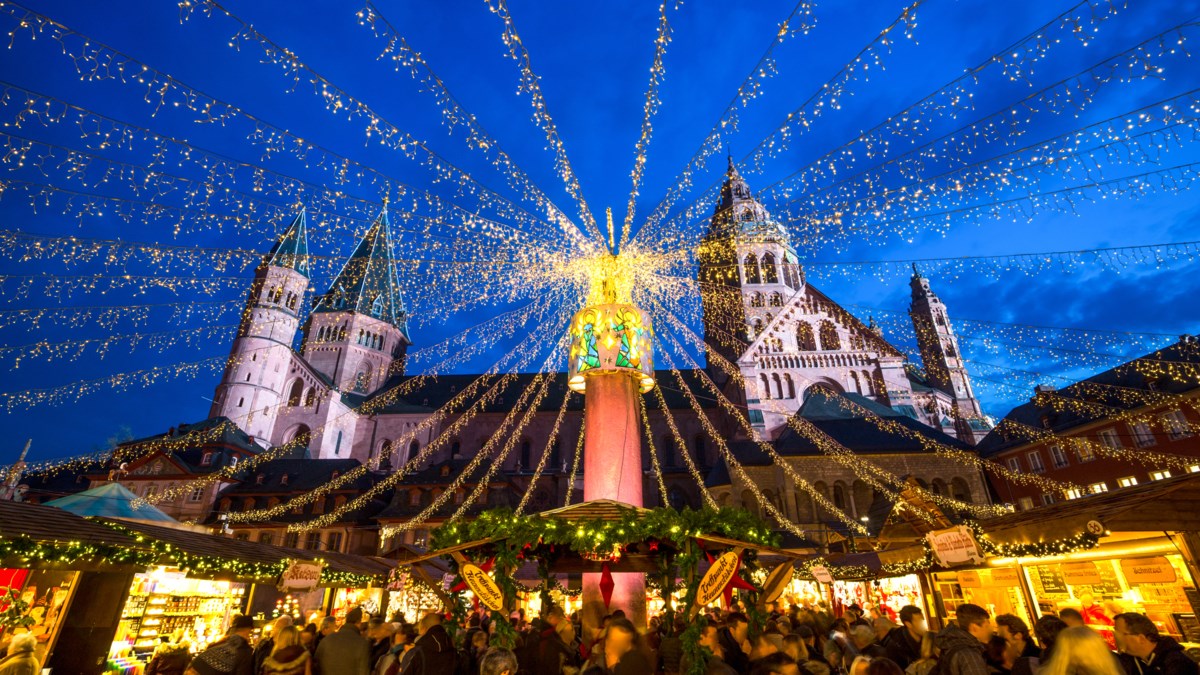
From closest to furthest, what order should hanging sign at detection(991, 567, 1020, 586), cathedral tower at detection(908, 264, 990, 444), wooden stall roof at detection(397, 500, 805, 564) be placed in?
wooden stall roof at detection(397, 500, 805, 564) → hanging sign at detection(991, 567, 1020, 586) → cathedral tower at detection(908, 264, 990, 444)

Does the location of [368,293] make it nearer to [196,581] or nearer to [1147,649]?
[196,581]

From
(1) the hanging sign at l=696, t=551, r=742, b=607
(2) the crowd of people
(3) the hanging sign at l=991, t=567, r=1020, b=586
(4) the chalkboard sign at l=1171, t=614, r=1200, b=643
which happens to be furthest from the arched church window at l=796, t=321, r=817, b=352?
(1) the hanging sign at l=696, t=551, r=742, b=607

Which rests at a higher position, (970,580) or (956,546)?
(956,546)

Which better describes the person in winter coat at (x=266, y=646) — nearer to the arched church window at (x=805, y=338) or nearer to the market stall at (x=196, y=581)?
the market stall at (x=196, y=581)

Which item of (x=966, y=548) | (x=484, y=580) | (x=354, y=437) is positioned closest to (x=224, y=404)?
(x=354, y=437)

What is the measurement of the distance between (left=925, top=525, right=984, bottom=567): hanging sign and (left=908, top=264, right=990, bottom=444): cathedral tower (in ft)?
107

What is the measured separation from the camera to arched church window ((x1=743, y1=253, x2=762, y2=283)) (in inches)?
1679

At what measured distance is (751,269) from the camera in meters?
42.9

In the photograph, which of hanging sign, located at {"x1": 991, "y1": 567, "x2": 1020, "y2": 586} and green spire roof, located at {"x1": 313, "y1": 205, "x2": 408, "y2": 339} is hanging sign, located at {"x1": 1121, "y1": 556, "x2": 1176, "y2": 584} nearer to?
hanging sign, located at {"x1": 991, "y1": 567, "x2": 1020, "y2": 586}

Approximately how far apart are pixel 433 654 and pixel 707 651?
2.92 m

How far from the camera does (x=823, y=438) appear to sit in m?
28.9

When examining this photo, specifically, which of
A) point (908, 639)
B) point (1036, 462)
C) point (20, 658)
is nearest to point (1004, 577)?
point (908, 639)

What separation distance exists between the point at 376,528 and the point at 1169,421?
3818 cm

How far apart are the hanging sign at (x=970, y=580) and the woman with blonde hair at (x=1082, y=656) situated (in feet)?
33.6
